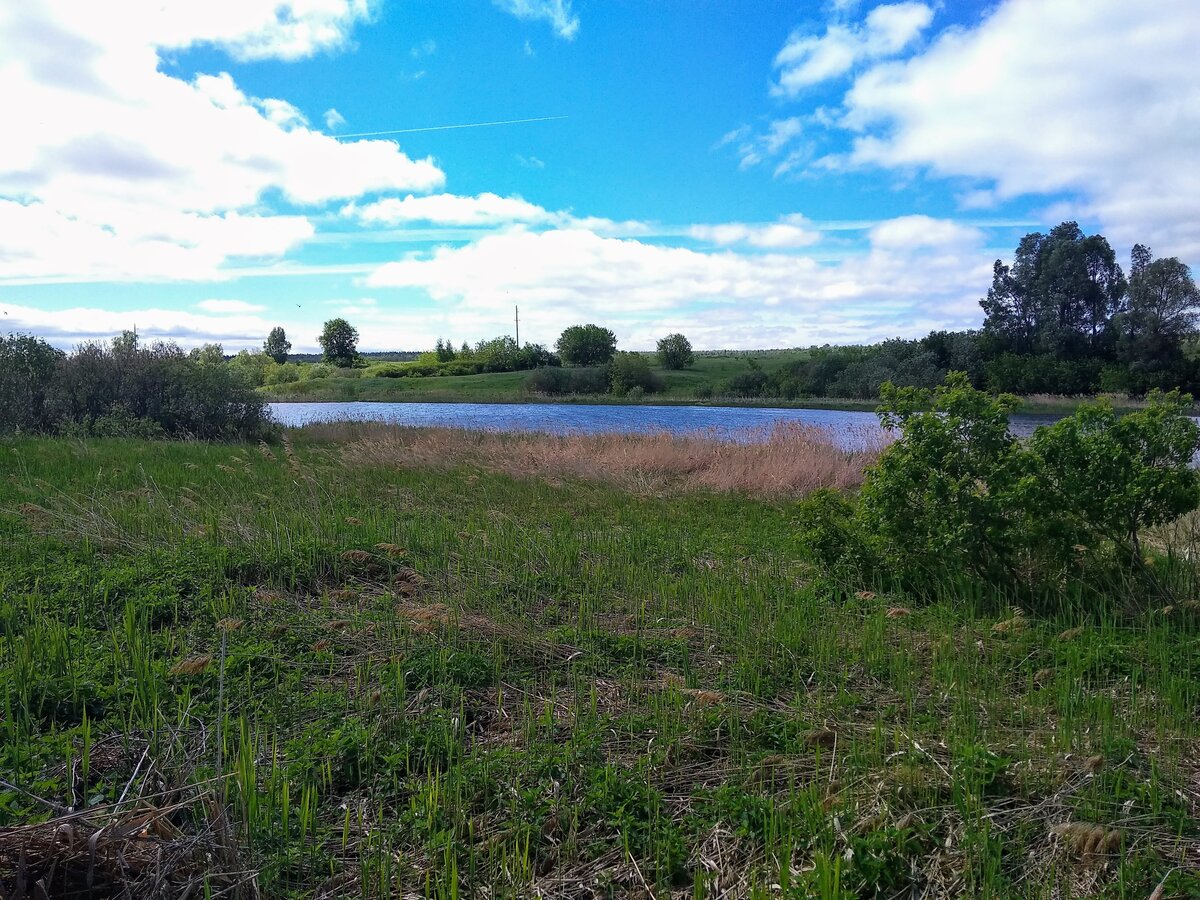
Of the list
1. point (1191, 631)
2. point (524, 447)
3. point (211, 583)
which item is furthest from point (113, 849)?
point (524, 447)

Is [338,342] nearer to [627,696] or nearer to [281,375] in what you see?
[281,375]

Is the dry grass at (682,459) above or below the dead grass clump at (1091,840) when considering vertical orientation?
above

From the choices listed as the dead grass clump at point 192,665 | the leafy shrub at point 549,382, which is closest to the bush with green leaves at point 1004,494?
the dead grass clump at point 192,665

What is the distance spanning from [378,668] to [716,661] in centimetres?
217

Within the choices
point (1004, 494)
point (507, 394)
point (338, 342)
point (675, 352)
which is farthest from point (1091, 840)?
point (338, 342)

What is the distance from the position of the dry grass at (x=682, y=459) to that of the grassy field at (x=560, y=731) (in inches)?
267

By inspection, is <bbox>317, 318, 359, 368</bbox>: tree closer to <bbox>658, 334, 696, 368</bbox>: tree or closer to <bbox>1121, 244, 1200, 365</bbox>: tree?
<bbox>658, 334, 696, 368</bbox>: tree

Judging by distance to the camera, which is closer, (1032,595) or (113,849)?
(113,849)

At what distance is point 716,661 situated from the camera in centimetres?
484

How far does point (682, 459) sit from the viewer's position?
1623 cm

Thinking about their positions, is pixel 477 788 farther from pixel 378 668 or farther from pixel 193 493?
pixel 193 493

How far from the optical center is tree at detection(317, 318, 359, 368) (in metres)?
106

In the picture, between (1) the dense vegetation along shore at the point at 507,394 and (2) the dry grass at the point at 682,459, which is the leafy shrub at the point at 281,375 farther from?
(2) the dry grass at the point at 682,459

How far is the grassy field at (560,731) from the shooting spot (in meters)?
2.69
